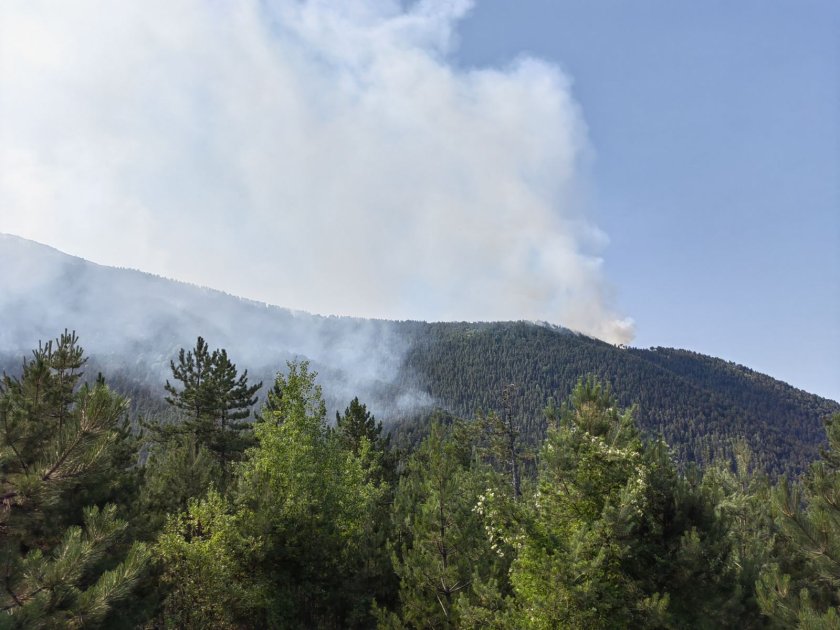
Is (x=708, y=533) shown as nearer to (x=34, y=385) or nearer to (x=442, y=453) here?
(x=442, y=453)

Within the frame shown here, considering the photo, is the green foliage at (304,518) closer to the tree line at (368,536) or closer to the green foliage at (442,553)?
the tree line at (368,536)

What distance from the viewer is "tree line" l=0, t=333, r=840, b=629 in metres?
7.15

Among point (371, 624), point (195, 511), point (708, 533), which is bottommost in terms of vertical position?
point (371, 624)

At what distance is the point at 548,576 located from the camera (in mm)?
Answer: 10594

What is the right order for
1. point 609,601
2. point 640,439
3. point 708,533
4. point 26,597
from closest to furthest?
point 26,597
point 609,601
point 708,533
point 640,439

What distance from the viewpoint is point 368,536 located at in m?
20.7

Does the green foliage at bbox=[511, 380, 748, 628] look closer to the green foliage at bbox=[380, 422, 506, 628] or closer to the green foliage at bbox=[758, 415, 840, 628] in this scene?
the green foliage at bbox=[758, 415, 840, 628]

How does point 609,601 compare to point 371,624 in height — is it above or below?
above

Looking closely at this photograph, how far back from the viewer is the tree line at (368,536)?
7.15 meters

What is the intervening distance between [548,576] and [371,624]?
13.4 metres

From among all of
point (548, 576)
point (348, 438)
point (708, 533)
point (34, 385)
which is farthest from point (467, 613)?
point (348, 438)

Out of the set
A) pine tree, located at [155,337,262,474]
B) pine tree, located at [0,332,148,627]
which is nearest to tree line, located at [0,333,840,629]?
pine tree, located at [0,332,148,627]

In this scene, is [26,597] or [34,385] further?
[34,385]

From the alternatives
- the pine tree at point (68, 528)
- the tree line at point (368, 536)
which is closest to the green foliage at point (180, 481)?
the tree line at point (368, 536)
